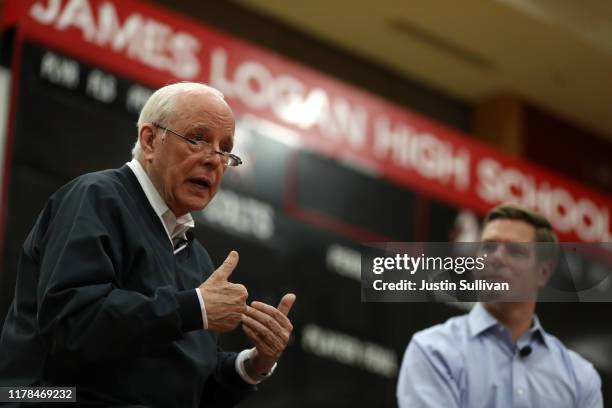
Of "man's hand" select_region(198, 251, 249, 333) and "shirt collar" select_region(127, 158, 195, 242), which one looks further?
Answer: "shirt collar" select_region(127, 158, 195, 242)

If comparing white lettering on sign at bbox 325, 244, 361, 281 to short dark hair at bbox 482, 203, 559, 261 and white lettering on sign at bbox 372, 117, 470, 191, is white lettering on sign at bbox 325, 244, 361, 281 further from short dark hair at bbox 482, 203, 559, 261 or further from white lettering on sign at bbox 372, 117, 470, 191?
short dark hair at bbox 482, 203, 559, 261

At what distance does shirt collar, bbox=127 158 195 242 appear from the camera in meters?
2.66

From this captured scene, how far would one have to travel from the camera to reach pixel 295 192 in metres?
5.99

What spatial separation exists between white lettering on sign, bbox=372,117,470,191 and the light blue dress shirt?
2.92 metres

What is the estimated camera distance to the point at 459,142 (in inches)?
275

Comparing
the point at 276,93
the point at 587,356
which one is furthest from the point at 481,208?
Answer: the point at 276,93

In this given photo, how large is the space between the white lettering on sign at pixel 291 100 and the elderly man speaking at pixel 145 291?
313 cm

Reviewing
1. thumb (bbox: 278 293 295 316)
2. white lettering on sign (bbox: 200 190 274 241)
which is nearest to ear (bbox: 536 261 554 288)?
thumb (bbox: 278 293 295 316)

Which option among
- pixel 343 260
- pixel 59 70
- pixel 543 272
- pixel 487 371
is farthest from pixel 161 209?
pixel 343 260

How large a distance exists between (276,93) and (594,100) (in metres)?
3.07

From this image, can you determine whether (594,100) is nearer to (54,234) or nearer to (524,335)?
(524,335)

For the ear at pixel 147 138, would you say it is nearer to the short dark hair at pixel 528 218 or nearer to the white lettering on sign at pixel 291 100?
the short dark hair at pixel 528 218

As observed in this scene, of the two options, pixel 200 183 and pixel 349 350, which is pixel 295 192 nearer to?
pixel 349 350

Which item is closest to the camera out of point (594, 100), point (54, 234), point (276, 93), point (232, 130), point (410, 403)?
point (54, 234)
